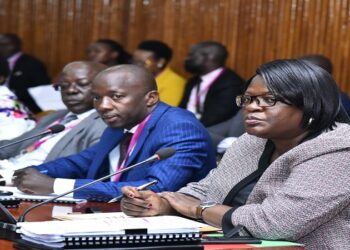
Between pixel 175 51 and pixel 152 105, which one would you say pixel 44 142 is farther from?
pixel 175 51

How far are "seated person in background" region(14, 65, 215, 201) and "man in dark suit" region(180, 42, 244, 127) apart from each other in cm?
247

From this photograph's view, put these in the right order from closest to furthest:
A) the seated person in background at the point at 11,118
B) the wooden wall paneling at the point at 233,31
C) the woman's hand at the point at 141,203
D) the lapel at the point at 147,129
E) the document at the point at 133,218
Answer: the document at the point at 133,218 → the woman's hand at the point at 141,203 → the lapel at the point at 147,129 → the seated person in background at the point at 11,118 → the wooden wall paneling at the point at 233,31

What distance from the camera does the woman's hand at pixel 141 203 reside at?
3521 mm

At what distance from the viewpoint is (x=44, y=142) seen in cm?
573

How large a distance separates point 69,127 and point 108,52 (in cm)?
285

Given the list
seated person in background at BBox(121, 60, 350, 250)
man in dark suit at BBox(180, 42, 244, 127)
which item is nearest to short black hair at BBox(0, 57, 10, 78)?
man in dark suit at BBox(180, 42, 244, 127)

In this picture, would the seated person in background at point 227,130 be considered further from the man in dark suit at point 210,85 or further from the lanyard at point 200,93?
the lanyard at point 200,93

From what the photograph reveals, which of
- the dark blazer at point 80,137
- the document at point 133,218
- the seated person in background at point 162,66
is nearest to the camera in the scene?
the document at point 133,218

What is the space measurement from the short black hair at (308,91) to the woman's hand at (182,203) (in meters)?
0.54

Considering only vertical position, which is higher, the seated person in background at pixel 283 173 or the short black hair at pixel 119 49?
the seated person in background at pixel 283 173

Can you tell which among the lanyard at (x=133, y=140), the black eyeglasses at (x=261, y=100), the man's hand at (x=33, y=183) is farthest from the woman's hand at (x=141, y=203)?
the lanyard at (x=133, y=140)

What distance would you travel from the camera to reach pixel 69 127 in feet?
18.3

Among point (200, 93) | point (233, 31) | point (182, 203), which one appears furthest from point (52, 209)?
point (233, 31)

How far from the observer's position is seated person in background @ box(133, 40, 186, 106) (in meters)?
7.84
